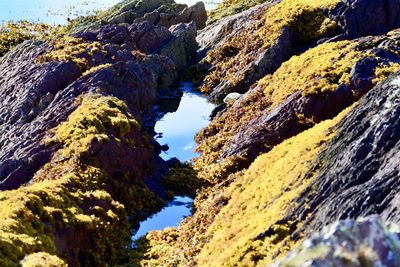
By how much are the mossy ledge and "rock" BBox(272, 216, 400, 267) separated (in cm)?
1296

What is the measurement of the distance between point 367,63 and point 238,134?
10.1 metres

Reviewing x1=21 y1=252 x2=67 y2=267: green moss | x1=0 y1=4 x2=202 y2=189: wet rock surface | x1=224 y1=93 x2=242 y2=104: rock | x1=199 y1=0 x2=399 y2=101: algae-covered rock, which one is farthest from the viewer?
x1=224 y1=93 x2=242 y2=104: rock

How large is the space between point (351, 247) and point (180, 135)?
34.0 metres

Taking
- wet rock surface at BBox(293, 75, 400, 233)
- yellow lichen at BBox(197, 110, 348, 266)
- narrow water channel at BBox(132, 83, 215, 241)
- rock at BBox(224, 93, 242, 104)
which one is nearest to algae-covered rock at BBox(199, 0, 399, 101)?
rock at BBox(224, 93, 242, 104)

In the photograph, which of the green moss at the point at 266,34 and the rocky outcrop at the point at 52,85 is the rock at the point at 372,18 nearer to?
the green moss at the point at 266,34

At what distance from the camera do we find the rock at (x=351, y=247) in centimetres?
694

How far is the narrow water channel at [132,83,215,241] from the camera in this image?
28.5 metres

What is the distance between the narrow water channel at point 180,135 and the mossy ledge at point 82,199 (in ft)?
3.83

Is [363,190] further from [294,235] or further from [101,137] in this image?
[101,137]

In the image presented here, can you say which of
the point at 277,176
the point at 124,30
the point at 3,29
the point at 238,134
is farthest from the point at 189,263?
the point at 3,29

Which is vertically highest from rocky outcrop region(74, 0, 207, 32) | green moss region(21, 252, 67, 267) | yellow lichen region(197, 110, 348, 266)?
rocky outcrop region(74, 0, 207, 32)

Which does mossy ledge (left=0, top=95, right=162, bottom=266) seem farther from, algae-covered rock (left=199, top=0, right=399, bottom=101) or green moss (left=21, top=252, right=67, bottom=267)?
algae-covered rock (left=199, top=0, right=399, bottom=101)

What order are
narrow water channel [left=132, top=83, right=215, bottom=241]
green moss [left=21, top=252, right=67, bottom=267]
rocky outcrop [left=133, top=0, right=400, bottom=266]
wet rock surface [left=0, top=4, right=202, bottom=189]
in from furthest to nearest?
wet rock surface [left=0, top=4, right=202, bottom=189] → narrow water channel [left=132, top=83, right=215, bottom=241] → green moss [left=21, top=252, right=67, bottom=267] → rocky outcrop [left=133, top=0, right=400, bottom=266]

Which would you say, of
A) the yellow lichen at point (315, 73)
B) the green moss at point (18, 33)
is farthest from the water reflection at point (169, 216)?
the green moss at point (18, 33)
